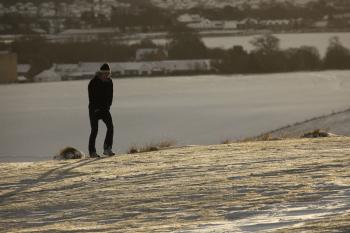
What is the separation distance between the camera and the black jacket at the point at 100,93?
968cm

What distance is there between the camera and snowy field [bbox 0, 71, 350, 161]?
2238 centimetres

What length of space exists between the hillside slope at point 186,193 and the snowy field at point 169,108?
9148 millimetres

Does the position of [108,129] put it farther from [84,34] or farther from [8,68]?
[84,34]

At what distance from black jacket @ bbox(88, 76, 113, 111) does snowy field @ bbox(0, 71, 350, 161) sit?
7955mm

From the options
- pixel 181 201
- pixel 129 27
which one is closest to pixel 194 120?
pixel 181 201

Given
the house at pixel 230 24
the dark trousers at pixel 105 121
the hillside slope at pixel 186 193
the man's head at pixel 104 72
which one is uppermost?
the house at pixel 230 24

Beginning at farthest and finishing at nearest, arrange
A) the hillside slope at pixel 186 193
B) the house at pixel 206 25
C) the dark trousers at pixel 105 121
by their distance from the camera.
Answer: the house at pixel 206 25 < the dark trousers at pixel 105 121 < the hillside slope at pixel 186 193

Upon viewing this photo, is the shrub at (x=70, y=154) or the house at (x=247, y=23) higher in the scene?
the house at (x=247, y=23)

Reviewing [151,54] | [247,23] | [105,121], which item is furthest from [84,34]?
[105,121]

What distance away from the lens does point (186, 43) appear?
47906 millimetres

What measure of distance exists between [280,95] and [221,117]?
597 cm

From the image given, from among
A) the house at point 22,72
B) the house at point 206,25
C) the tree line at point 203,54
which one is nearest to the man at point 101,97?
the house at point 22,72

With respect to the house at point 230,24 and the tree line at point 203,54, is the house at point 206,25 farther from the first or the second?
the tree line at point 203,54

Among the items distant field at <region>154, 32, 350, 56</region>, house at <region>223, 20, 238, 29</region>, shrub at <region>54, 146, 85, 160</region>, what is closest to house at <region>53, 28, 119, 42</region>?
distant field at <region>154, 32, 350, 56</region>
